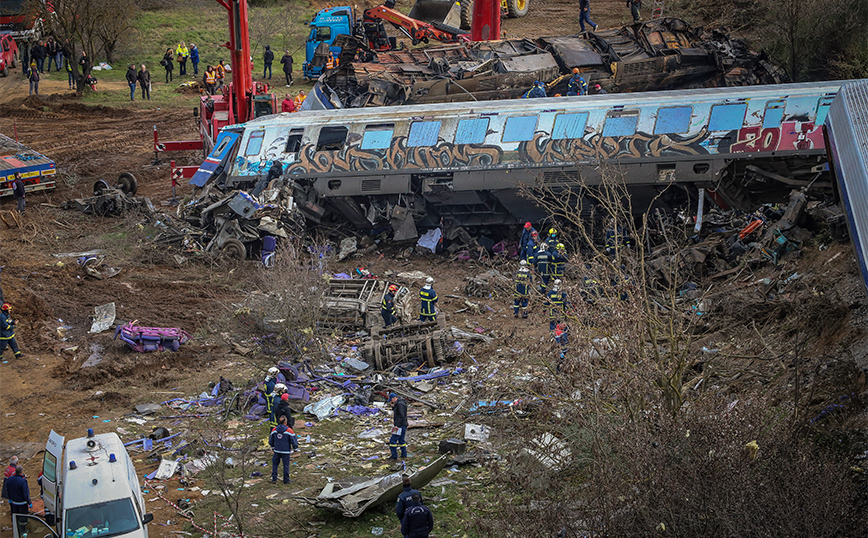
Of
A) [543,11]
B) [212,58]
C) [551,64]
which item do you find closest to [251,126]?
[551,64]

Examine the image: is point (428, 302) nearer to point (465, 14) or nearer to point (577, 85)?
point (577, 85)

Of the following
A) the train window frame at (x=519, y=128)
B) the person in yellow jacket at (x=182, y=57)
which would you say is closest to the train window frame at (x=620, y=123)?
the train window frame at (x=519, y=128)

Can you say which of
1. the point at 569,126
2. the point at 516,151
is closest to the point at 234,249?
the point at 516,151

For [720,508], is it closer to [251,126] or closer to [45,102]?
[251,126]

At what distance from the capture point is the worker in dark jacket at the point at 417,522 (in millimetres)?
8602

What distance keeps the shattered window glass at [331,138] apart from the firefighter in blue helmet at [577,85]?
6.44 meters

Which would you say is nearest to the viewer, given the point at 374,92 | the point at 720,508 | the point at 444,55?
the point at 720,508

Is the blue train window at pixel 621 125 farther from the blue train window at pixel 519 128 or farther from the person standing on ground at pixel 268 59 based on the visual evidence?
the person standing on ground at pixel 268 59

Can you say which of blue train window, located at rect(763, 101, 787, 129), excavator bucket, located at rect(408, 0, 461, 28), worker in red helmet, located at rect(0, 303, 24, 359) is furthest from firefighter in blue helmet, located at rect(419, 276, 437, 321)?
excavator bucket, located at rect(408, 0, 461, 28)

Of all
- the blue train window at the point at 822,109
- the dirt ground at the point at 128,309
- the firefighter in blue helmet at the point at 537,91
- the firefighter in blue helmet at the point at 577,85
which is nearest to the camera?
the dirt ground at the point at 128,309

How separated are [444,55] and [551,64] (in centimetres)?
288

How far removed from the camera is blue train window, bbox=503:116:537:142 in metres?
18.0

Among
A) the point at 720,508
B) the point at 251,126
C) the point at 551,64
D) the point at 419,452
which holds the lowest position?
the point at 419,452

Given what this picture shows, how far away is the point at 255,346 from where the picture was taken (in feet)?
48.7
